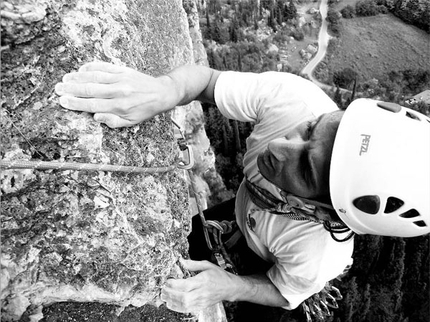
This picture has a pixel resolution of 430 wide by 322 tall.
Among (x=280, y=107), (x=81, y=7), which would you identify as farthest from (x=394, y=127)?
(x=81, y=7)

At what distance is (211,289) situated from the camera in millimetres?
1943

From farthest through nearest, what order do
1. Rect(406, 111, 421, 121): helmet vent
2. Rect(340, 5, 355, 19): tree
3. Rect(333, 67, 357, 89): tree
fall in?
Rect(340, 5, 355, 19): tree
Rect(333, 67, 357, 89): tree
Rect(406, 111, 421, 121): helmet vent

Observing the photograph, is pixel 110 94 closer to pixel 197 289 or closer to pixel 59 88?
pixel 59 88

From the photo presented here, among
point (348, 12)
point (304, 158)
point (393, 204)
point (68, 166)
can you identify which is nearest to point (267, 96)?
point (304, 158)

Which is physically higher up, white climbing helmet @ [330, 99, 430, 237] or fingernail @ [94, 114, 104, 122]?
fingernail @ [94, 114, 104, 122]

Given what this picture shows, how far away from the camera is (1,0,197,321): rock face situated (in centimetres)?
147

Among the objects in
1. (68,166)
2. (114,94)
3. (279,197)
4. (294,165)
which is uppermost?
(114,94)

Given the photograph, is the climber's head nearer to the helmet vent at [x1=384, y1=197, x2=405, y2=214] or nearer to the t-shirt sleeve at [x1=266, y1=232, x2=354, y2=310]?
the helmet vent at [x1=384, y1=197, x2=405, y2=214]

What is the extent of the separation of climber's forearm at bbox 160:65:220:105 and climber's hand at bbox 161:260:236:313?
866 mm

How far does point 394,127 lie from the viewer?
5.93 ft

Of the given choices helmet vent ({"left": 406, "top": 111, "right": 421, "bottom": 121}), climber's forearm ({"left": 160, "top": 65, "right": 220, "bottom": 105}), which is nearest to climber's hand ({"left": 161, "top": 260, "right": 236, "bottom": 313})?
climber's forearm ({"left": 160, "top": 65, "right": 220, "bottom": 105})

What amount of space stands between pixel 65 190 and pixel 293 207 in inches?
44.9

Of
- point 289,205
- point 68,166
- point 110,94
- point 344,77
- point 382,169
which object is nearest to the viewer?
point 68,166

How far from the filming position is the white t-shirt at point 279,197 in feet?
6.97
